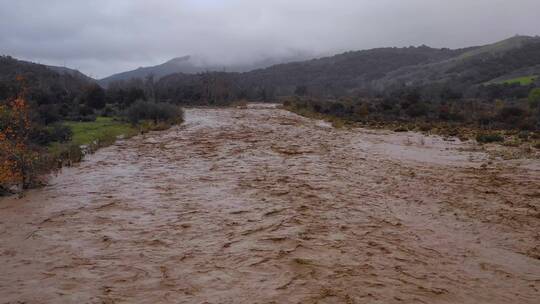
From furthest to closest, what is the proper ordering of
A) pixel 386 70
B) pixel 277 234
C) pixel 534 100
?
pixel 386 70 < pixel 534 100 < pixel 277 234

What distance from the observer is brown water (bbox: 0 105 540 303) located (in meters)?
5.54

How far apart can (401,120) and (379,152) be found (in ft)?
51.2

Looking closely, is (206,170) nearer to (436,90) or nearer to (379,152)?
(379,152)

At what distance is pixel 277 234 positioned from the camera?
7.60 metres

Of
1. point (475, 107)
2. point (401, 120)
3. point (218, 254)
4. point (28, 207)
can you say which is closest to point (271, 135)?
point (401, 120)

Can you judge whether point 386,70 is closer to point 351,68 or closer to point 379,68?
point 379,68

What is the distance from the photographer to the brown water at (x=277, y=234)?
18.2 feet

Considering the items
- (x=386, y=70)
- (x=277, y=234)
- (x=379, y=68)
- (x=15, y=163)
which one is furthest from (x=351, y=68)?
(x=277, y=234)

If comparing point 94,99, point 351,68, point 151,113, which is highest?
point 351,68

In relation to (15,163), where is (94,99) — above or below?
above

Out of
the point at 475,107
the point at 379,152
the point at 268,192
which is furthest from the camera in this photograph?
the point at 475,107

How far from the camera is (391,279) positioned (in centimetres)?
577

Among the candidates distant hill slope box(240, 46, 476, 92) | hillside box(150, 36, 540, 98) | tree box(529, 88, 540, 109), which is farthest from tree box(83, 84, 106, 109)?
distant hill slope box(240, 46, 476, 92)

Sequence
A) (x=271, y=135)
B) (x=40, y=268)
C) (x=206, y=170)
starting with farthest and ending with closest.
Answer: (x=271, y=135) < (x=206, y=170) < (x=40, y=268)
